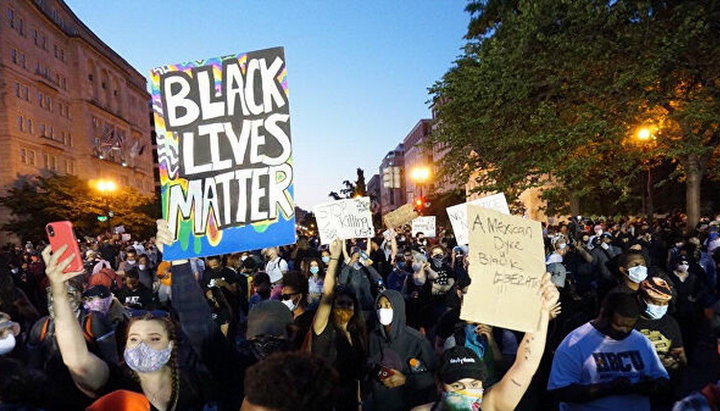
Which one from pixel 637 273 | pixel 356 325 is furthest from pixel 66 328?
pixel 637 273

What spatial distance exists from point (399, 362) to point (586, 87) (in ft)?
49.4

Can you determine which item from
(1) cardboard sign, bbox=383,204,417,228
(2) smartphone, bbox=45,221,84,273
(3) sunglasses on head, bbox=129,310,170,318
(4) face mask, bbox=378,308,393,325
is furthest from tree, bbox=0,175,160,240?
(2) smartphone, bbox=45,221,84,273

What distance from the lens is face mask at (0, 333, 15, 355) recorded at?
3.72 meters

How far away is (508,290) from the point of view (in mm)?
2723

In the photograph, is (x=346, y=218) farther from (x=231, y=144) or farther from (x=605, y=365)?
(x=605, y=365)

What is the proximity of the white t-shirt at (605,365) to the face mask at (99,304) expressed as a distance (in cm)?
435

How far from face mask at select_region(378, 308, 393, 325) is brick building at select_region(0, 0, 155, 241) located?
54223mm

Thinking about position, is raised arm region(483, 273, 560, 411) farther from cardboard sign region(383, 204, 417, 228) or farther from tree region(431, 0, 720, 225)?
tree region(431, 0, 720, 225)

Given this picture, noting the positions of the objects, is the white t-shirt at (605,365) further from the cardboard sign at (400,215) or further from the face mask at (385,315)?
the cardboard sign at (400,215)

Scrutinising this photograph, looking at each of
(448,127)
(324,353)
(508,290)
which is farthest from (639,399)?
(448,127)

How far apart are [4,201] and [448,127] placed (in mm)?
39736

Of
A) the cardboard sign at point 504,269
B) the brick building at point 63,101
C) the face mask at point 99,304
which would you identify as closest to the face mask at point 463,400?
the cardboard sign at point 504,269

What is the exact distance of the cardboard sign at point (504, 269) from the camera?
2678mm

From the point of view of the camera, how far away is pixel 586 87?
56.2 ft
